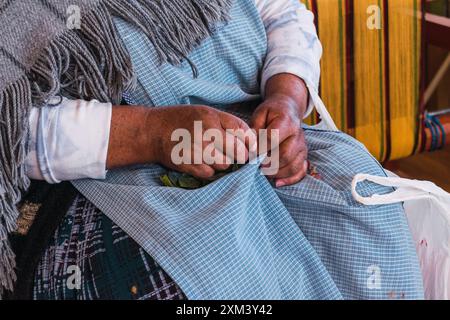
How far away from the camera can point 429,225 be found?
1.00 metres

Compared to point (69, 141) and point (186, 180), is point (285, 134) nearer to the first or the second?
point (186, 180)

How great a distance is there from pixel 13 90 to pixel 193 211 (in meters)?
0.27

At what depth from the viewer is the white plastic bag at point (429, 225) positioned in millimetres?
928

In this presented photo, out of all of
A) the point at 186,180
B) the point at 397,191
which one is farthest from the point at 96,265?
the point at 397,191

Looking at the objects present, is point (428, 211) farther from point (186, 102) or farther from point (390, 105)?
point (390, 105)

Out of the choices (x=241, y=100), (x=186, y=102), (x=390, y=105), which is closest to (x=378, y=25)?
(x=390, y=105)

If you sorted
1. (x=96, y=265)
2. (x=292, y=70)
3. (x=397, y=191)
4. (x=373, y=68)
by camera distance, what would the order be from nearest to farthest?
(x=96, y=265) < (x=397, y=191) < (x=292, y=70) < (x=373, y=68)

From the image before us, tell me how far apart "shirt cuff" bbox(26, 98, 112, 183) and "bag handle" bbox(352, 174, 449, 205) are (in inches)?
13.4

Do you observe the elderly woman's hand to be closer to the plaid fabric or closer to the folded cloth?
the folded cloth

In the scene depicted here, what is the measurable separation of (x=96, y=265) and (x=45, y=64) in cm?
26

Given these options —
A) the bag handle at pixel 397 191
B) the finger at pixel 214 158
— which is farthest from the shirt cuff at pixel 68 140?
the bag handle at pixel 397 191

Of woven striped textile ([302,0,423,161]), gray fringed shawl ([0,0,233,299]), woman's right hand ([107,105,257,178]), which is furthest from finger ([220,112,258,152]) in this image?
woven striped textile ([302,0,423,161])

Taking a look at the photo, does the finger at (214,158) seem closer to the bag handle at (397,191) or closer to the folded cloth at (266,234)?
the folded cloth at (266,234)
